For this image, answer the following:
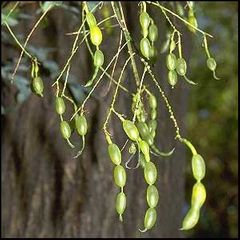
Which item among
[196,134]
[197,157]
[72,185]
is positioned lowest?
[197,157]

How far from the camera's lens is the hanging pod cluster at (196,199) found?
78 centimetres

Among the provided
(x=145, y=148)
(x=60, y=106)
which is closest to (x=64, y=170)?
(x=60, y=106)

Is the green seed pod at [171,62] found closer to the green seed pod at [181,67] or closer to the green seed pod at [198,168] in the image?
the green seed pod at [181,67]

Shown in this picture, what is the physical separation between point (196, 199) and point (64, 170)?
1253mm

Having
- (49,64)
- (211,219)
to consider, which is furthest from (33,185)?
(211,219)

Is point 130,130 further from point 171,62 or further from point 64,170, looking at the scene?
point 64,170

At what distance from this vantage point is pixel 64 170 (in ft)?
6.63

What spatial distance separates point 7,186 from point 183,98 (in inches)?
23.4

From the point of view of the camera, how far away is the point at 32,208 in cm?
208

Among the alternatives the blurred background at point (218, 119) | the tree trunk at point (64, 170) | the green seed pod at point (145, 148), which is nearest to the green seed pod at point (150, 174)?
the green seed pod at point (145, 148)

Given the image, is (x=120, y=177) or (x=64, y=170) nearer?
(x=120, y=177)

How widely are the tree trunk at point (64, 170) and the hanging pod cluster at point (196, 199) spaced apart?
3.57 ft

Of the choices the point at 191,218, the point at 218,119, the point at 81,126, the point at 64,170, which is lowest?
the point at 191,218

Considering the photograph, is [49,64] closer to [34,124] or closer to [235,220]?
[34,124]
